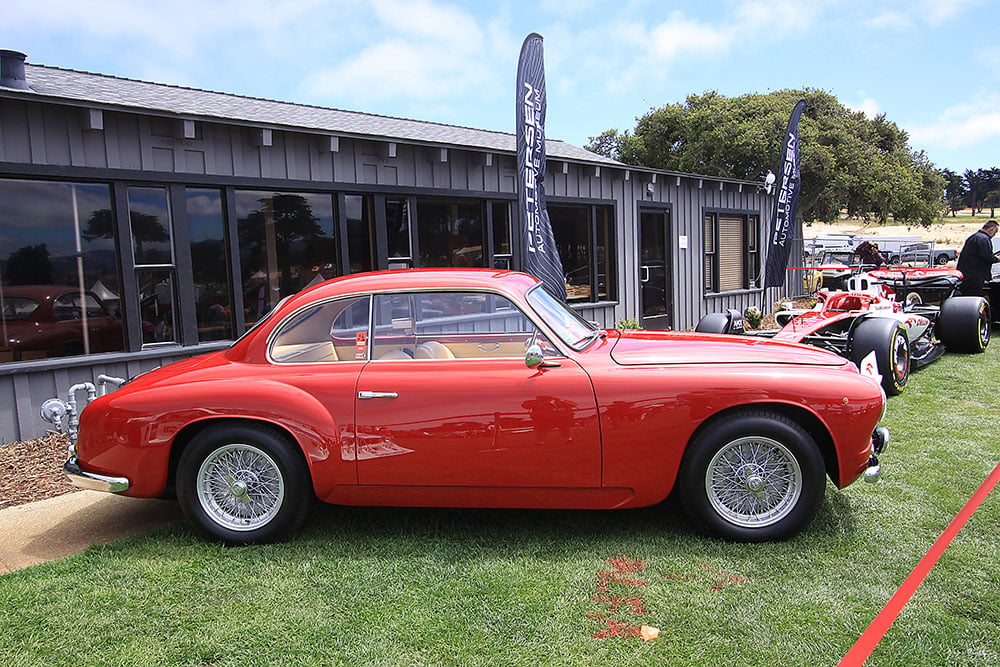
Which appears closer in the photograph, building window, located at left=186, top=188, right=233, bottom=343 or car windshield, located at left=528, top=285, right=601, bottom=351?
car windshield, located at left=528, top=285, right=601, bottom=351

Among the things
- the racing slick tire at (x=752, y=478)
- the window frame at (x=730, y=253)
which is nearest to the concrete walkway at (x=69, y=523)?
the racing slick tire at (x=752, y=478)

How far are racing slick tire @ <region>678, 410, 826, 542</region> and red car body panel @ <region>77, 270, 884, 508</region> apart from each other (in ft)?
0.32

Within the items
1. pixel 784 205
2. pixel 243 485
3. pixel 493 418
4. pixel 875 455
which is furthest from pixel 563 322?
Answer: pixel 784 205

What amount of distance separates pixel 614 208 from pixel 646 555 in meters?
8.75

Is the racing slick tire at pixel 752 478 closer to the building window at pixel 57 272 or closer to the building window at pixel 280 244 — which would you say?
the building window at pixel 280 244

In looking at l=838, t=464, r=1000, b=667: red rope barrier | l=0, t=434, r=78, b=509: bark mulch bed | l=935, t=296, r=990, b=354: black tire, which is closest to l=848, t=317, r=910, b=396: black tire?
l=935, t=296, r=990, b=354: black tire

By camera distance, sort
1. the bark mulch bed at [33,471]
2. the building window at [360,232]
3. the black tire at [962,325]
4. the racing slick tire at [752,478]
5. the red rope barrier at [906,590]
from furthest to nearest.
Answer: the black tire at [962,325] → the building window at [360,232] → the bark mulch bed at [33,471] → the racing slick tire at [752,478] → the red rope barrier at [906,590]

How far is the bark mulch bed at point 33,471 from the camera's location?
16.1ft

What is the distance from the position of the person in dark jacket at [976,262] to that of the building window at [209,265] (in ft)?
35.8

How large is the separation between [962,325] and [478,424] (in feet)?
27.6

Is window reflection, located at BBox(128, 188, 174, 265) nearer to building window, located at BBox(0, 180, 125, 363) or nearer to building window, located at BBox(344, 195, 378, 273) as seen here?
building window, located at BBox(0, 180, 125, 363)

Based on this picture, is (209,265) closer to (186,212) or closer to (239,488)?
(186,212)

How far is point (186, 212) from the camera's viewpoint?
6.84 meters

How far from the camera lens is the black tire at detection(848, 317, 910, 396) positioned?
698 centimetres
